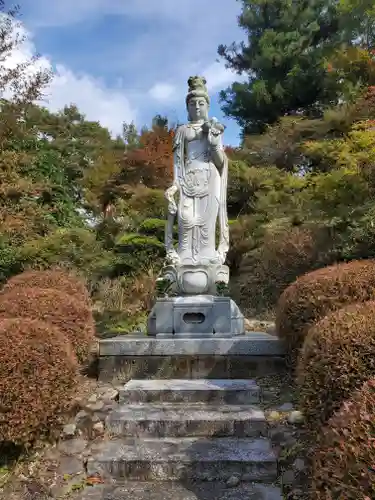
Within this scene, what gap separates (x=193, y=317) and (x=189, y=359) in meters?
0.86

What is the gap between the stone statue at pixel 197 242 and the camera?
5.91 meters

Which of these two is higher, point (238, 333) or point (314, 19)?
point (314, 19)

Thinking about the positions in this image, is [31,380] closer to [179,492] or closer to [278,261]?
[179,492]

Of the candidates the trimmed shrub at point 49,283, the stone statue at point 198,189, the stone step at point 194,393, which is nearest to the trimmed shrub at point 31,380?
the stone step at point 194,393

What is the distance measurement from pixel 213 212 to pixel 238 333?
1.58 m

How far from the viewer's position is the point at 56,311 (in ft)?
16.0

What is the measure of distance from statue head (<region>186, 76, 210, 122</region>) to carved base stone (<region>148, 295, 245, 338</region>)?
2530 mm

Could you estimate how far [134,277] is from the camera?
10.6 m

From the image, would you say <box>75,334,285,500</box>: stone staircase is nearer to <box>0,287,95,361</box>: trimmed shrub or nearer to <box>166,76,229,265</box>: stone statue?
<box>0,287,95,361</box>: trimmed shrub

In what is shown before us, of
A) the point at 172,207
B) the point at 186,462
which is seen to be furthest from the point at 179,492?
the point at 172,207

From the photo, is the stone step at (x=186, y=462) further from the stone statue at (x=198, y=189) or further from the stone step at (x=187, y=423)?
the stone statue at (x=198, y=189)

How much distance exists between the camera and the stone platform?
202 inches

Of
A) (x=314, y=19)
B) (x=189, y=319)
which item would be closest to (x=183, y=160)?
(x=189, y=319)

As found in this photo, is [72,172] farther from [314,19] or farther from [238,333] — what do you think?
[238,333]
